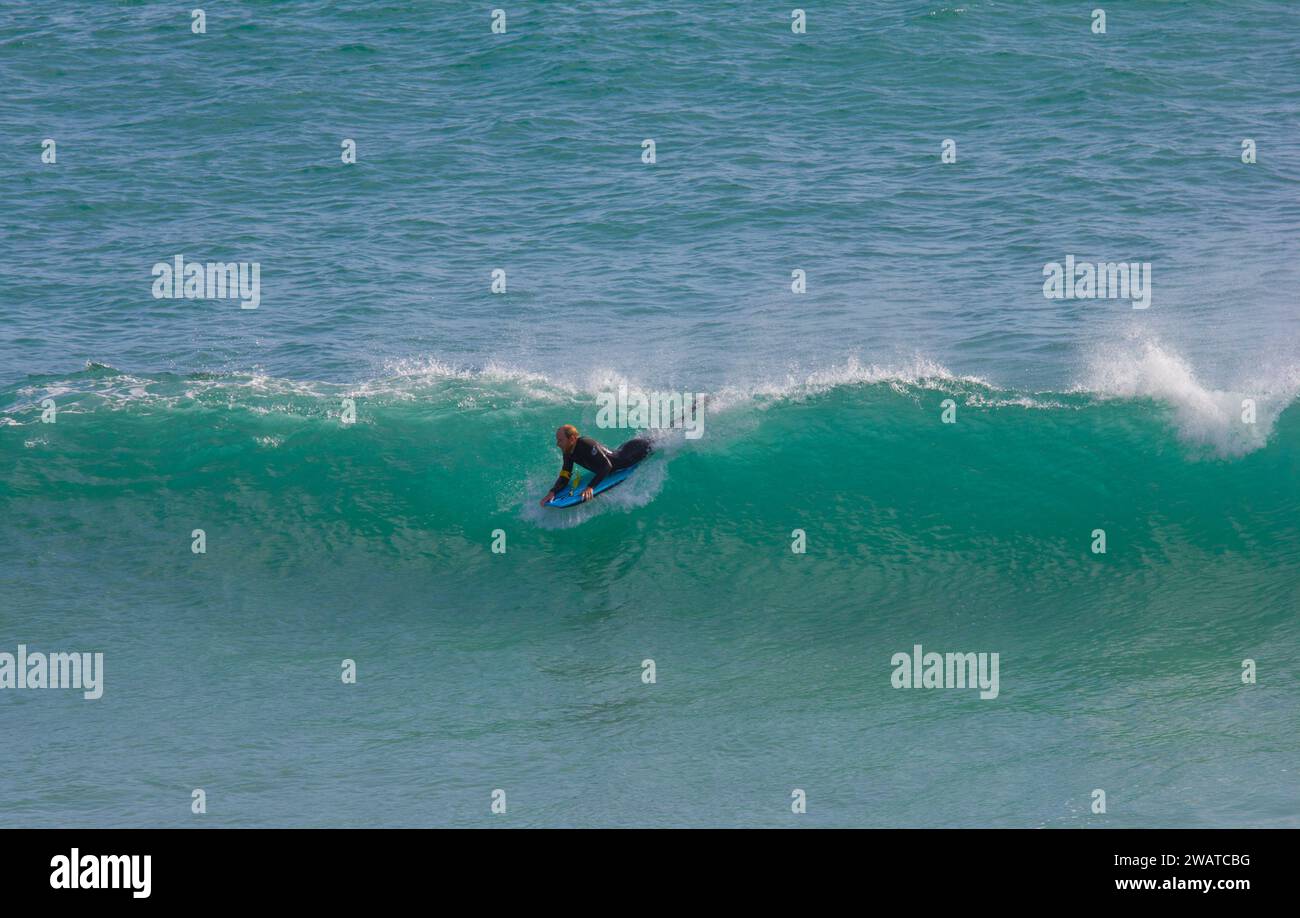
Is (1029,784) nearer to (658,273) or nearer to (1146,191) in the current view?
(658,273)

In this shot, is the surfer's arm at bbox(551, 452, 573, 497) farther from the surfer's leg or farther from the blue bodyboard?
the surfer's leg

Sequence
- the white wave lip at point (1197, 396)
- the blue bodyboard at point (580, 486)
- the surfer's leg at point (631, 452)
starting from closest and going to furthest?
the blue bodyboard at point (580, 486)
the surfer's leg at point (631, 452)
the white wave lip at point (1197, 396)

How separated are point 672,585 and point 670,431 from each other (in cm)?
238

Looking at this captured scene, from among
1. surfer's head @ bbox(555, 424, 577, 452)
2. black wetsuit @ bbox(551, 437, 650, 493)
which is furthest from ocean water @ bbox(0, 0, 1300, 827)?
surfer's head @ bbox(555, 424, 577, 452)

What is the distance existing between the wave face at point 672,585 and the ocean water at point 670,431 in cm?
5

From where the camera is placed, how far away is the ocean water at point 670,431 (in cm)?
1159

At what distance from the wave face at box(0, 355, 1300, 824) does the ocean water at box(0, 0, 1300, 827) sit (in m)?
0.05

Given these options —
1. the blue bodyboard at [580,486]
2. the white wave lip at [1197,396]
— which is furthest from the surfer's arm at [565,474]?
the white wave lip at [1197,396]

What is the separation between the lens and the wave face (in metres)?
11.4

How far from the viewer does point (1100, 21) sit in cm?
3030

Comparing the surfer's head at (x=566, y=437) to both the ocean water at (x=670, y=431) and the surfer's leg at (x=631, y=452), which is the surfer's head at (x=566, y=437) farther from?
the ocean water at (x=670, y=431)

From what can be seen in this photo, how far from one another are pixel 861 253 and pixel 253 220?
10.5 m

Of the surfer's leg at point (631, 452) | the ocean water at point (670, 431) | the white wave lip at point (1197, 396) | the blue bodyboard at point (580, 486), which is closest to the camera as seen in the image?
the ocean water at point (670, 431)

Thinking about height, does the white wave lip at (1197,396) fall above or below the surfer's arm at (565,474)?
above
